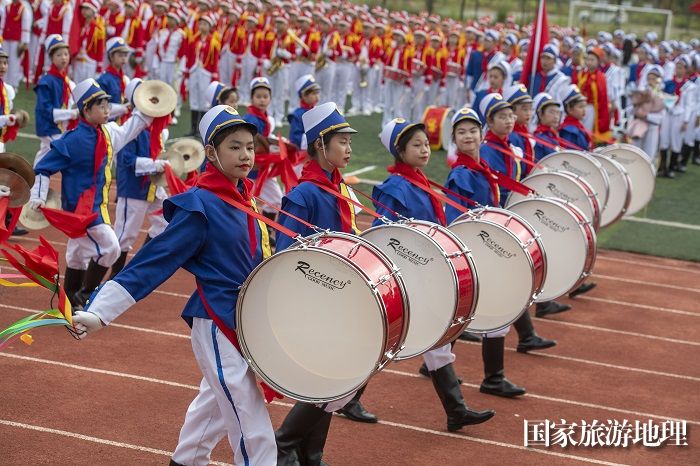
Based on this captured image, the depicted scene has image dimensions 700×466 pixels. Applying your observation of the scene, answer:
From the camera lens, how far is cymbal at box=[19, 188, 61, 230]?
8.59 meters

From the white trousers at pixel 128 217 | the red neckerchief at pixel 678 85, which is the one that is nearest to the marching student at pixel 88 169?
the white trousers at pixel 128 217

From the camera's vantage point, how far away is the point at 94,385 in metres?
7.07

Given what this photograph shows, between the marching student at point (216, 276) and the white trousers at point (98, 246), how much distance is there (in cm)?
369

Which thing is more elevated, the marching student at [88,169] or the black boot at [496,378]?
the marching student at [88,169]

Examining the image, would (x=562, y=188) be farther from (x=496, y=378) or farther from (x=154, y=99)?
(x=154, y=99)

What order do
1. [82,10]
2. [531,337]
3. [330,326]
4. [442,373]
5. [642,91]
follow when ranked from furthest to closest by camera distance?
[82,10], [642,91], [531,337], [442,373], [330,326]

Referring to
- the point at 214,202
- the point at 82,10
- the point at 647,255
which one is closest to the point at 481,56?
the point at 82,10

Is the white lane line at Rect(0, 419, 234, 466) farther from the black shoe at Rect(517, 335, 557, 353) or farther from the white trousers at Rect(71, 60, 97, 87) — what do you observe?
the white trousers at Rect(71, 60, 97, 87)

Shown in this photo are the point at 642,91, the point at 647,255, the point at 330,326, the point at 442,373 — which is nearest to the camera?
the point at 330,326

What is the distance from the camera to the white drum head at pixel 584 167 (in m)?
10.1

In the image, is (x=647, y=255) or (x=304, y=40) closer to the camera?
(x=647, y=255)

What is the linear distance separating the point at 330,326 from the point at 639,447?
2.98 metres

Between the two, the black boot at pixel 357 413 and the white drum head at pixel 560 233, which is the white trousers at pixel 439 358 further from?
→ the white drum head at pixel 560 233

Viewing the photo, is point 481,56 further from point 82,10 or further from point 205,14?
point 82,10
